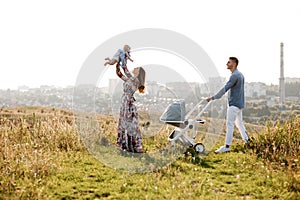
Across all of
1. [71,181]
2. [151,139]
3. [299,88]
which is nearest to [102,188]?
[71,181]

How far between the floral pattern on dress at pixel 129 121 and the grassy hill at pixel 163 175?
85 cm

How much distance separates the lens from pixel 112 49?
25.2 ft

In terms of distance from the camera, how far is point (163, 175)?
5891mm

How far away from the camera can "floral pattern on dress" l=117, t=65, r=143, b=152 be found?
7754 mm

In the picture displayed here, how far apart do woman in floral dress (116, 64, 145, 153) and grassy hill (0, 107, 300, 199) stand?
860mm

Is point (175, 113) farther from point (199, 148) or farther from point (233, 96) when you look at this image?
point (233, 96)

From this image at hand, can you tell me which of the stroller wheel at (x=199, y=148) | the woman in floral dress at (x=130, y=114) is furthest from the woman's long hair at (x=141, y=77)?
the stroller wheel at (x=199, y=148)

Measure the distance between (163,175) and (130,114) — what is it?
221cm

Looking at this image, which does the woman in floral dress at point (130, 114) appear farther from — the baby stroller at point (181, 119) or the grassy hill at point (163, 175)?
the grassy hill at point (163, 175)

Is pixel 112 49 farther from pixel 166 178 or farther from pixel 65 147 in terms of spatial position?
pixel 166 178

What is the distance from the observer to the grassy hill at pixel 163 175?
16.3ft

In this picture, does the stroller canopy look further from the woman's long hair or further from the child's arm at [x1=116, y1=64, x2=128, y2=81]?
the child's arm at [x1=116, y1=64, x2=128, y2=81]

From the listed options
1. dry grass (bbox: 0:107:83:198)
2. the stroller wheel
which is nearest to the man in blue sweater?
the stroller wheel

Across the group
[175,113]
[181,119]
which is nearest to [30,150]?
[175,113]
